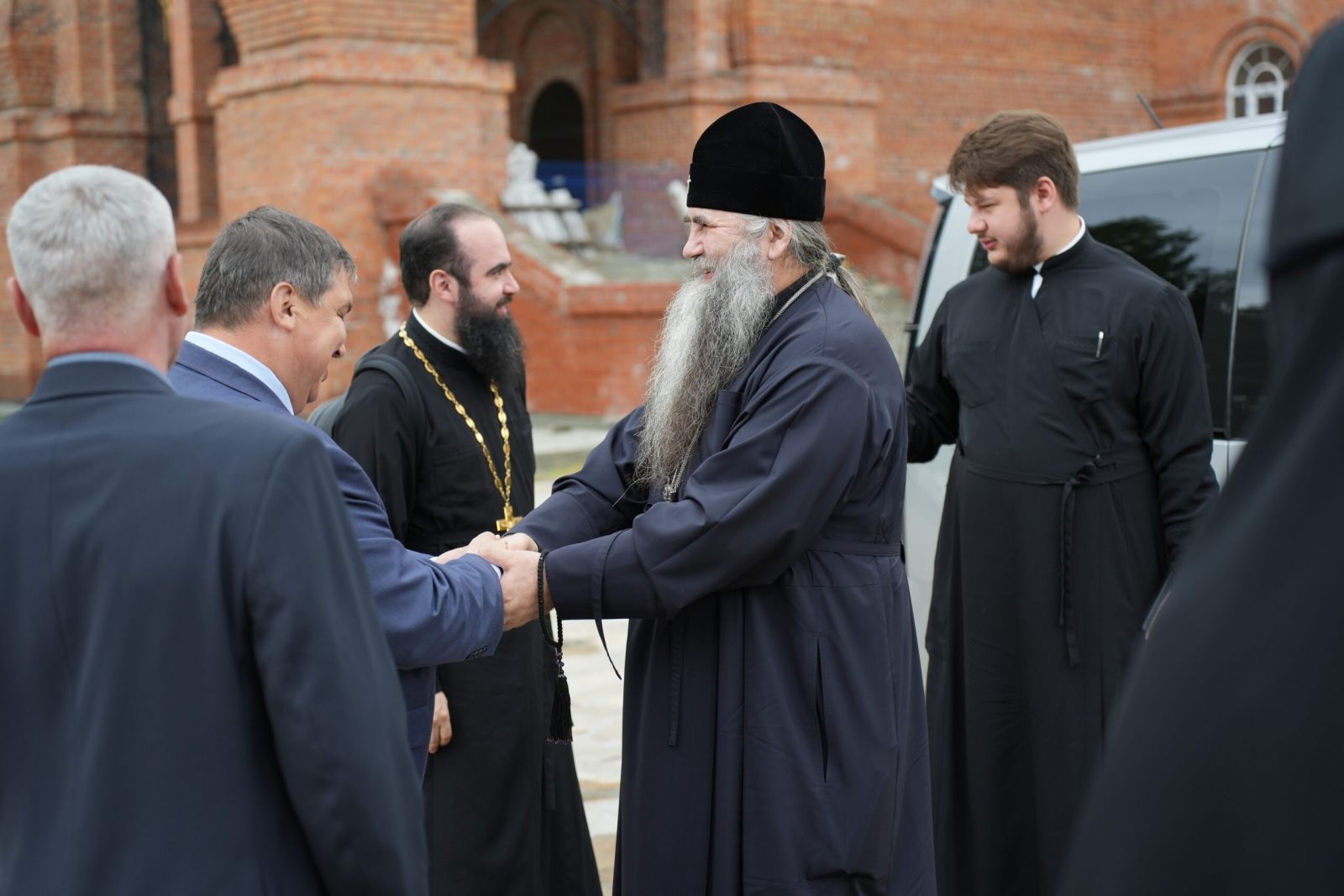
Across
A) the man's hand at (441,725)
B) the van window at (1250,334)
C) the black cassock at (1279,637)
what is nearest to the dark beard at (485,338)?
the man's hand at (441,725)

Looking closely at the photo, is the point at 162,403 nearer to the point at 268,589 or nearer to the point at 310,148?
the point at 268,589

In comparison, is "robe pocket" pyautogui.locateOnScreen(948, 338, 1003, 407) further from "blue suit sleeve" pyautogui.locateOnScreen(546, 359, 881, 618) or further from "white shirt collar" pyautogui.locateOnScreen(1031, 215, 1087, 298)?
"blue suit sleeve" pyautogui.locateOnScreen(546, 359, 881, 618)

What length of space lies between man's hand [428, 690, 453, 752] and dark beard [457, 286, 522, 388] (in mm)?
955

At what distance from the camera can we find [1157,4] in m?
24.1

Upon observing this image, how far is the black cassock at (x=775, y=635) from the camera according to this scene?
2.95 meters

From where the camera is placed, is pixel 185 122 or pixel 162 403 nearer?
pixel 162 403

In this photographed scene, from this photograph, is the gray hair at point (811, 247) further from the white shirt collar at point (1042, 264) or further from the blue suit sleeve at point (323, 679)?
the blue suit sleeve at point (323, 679)

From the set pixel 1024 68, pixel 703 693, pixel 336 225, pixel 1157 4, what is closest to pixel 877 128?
pixel 1024 68

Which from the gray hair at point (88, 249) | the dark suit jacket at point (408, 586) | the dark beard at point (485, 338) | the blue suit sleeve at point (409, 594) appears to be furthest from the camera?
the dark beard at point (485, 338)

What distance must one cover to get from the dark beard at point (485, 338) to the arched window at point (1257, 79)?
21.2 m

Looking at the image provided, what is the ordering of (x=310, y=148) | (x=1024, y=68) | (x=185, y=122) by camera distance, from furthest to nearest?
1. (x=1024, y=68)
2. (x=185, y=122)
3. (x=310, y=148)

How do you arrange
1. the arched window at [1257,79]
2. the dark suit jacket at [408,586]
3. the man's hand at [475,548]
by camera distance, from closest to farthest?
the dark suit jacket at [408,586], the man's hand at [475,548], the arched window at [1257,79]

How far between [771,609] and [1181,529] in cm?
146

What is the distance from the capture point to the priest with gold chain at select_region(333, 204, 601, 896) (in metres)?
3.98
